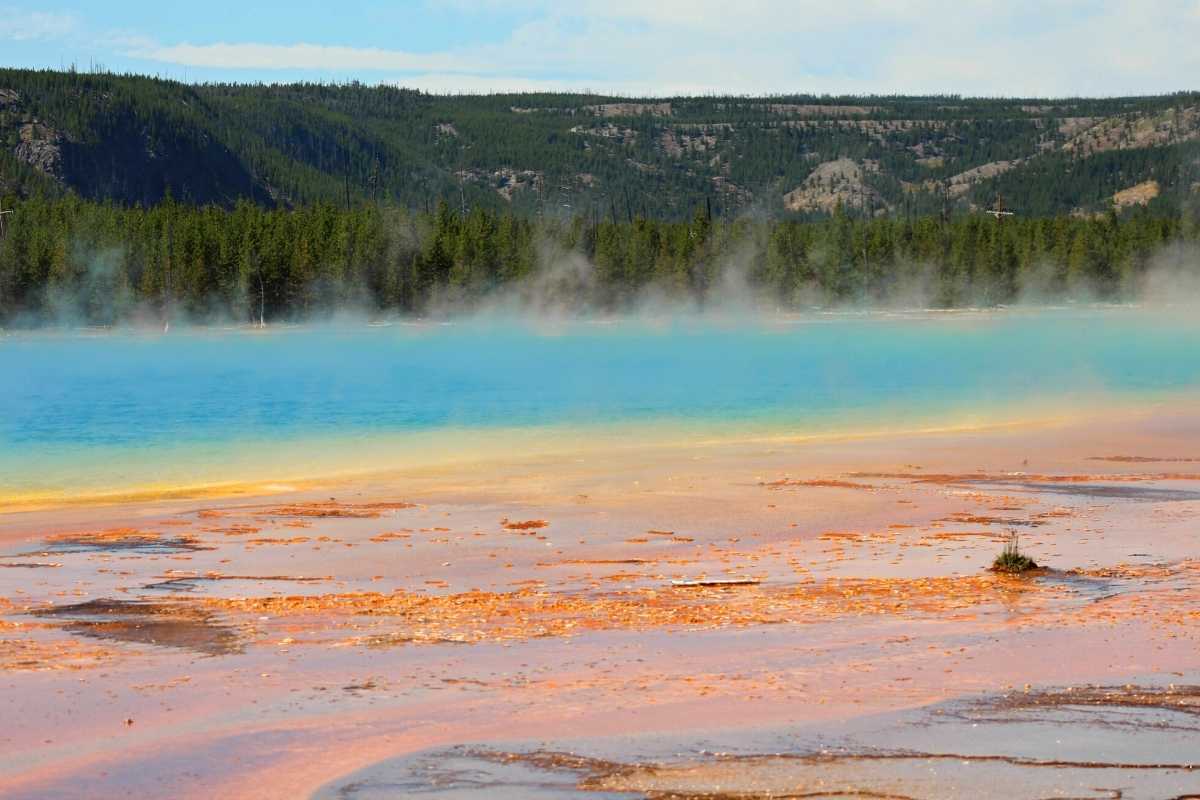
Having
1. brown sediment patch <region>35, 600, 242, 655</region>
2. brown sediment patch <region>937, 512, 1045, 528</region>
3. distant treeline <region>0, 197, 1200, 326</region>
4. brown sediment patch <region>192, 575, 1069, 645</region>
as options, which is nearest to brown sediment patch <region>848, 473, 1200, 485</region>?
brown sediment patch <region>937, 512, 1045, 528</region>

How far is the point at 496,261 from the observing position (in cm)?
14700

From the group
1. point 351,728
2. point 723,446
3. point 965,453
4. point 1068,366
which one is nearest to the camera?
point 351,728

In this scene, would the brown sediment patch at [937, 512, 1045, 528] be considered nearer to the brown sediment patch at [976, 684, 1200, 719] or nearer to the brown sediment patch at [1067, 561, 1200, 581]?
the brown sediment patch at [1067, 561, 1200, 581]

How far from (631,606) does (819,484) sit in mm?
12227

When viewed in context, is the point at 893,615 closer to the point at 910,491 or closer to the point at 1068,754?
the point at 1068,754

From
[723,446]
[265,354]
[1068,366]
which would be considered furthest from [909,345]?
[723,446]

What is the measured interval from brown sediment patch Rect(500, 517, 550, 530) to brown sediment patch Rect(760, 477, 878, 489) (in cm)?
547

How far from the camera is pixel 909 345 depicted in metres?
90.7

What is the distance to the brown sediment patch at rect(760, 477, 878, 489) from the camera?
25734 mm

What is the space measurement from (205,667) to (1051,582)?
25.9 ft

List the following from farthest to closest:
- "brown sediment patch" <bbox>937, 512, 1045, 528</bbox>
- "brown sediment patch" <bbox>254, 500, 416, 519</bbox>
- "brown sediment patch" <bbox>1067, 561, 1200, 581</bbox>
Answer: "brown sediment patch" <bbox>254, 500, 416, 519</bbox> < "brown sediment patch" <bbox>937, 512, 1045, 528</bbox> < "brown sediment patch" <bbox>1067, 561, 1200, 581</bbox>

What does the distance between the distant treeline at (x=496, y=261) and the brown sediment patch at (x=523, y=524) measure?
110844mm

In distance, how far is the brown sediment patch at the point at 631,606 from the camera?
13344 millimetres

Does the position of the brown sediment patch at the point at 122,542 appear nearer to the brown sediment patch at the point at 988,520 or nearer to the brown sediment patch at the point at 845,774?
the brown sediment patch at the point at 988,520
